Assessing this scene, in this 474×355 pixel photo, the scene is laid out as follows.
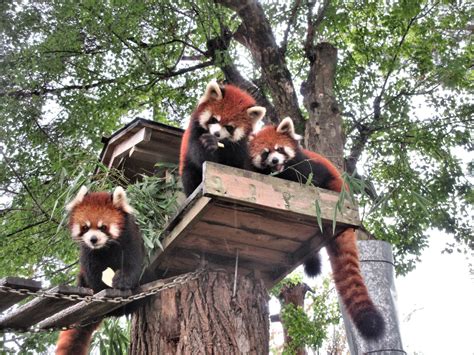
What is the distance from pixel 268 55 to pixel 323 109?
3.01ft

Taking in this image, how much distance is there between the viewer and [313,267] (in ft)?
13.0

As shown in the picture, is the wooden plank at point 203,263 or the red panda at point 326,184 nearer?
the red panda at point 326,184

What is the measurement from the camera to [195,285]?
3.57 m

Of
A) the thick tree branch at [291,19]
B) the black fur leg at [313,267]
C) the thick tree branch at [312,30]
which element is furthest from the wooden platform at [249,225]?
the thick tree branch at [291,19]

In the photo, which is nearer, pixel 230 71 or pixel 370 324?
pixel 370 324

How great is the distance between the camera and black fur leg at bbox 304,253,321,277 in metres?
3.95

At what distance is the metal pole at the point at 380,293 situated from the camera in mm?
3564

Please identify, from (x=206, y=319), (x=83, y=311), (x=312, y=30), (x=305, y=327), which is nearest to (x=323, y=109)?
(x=312, y=30)

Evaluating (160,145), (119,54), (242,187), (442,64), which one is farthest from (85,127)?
(242,187)

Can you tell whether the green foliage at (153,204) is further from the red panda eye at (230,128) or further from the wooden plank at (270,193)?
the wooden plank at (270,193)

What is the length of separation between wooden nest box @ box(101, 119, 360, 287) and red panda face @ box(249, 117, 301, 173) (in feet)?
1.60

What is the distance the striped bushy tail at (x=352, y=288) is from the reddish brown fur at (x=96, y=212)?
131 cm

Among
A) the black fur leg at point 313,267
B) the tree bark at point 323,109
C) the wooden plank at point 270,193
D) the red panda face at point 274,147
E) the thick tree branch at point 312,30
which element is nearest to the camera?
the wooden plank at point 270,193

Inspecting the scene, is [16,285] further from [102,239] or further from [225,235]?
[225,235]
